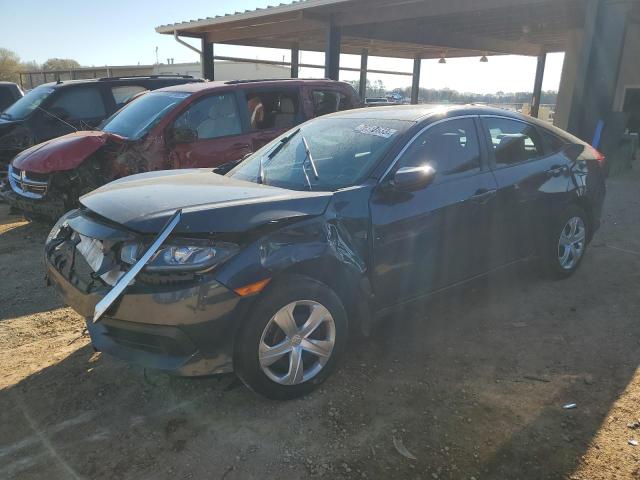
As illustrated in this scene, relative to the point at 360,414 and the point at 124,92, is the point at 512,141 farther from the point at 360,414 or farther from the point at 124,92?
the point at 124,92

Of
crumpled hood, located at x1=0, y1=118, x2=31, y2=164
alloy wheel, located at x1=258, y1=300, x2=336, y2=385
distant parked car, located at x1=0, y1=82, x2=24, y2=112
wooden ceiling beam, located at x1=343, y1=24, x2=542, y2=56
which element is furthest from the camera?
wooden ceiling beam, located at x1=343, y1=24, x2=542, y2=56

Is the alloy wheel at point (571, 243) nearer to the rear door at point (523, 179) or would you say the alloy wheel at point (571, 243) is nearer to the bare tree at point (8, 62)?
the rear door at point (523, 179)

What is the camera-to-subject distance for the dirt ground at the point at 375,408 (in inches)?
97.1

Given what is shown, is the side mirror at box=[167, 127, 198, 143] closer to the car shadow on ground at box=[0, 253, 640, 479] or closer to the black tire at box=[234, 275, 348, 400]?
the car shadow on ground at box=[0, 253, 640, 479]

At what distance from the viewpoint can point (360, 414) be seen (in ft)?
9.35

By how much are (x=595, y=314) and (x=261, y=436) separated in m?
3.00

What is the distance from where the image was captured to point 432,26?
49.5 feet

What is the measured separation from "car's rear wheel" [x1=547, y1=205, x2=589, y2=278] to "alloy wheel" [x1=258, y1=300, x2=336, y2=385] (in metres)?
2.62

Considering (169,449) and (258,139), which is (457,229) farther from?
(258,139)

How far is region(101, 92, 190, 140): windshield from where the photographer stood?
622cm

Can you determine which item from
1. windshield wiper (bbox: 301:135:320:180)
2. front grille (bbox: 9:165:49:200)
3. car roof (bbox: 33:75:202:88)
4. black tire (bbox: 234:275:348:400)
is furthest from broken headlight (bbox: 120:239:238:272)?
car roof (bbox: 33:75:202:88)

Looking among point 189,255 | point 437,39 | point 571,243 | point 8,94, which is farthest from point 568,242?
point 437,39

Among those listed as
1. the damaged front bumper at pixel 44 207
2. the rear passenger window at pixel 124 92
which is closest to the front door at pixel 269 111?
the damaged front bumper at pixel 44 207

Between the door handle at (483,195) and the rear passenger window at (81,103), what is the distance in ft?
22.9
